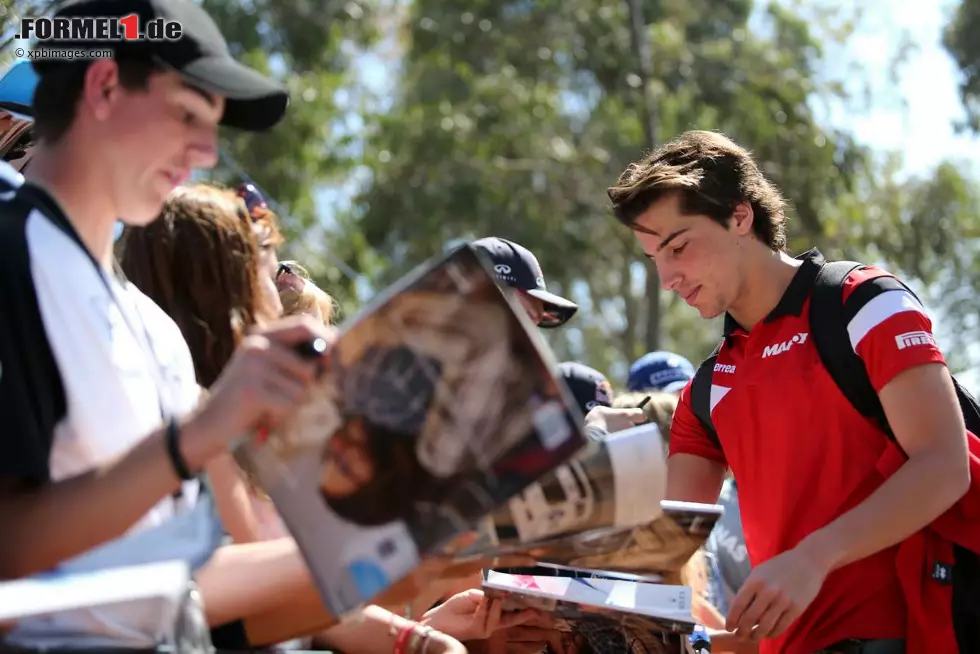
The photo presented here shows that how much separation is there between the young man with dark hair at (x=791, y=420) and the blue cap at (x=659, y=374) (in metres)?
2.27

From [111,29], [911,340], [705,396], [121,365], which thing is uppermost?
[111,29]

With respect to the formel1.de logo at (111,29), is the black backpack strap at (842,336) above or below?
below

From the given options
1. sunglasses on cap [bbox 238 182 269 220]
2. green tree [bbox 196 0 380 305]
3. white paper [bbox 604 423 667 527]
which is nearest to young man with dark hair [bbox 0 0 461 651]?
white paper [bbox 604 423 667 527]

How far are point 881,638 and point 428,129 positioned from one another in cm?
1400

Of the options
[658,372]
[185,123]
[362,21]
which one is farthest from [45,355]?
[362,21]

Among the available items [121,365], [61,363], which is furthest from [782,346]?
[61,363]

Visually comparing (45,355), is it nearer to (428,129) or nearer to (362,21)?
(428,129)

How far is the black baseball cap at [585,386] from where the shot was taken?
13.6ft

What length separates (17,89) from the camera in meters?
3.37

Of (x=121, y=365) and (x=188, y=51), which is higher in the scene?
(x=188, y=51)

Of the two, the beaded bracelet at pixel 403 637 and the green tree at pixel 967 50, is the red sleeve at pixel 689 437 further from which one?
the green tree at pixel 967 50

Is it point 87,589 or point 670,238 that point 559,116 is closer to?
point 670,238

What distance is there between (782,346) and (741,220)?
0.37 m

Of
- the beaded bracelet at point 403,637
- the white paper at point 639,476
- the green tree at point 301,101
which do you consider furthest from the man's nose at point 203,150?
the green tree at point 301,101
